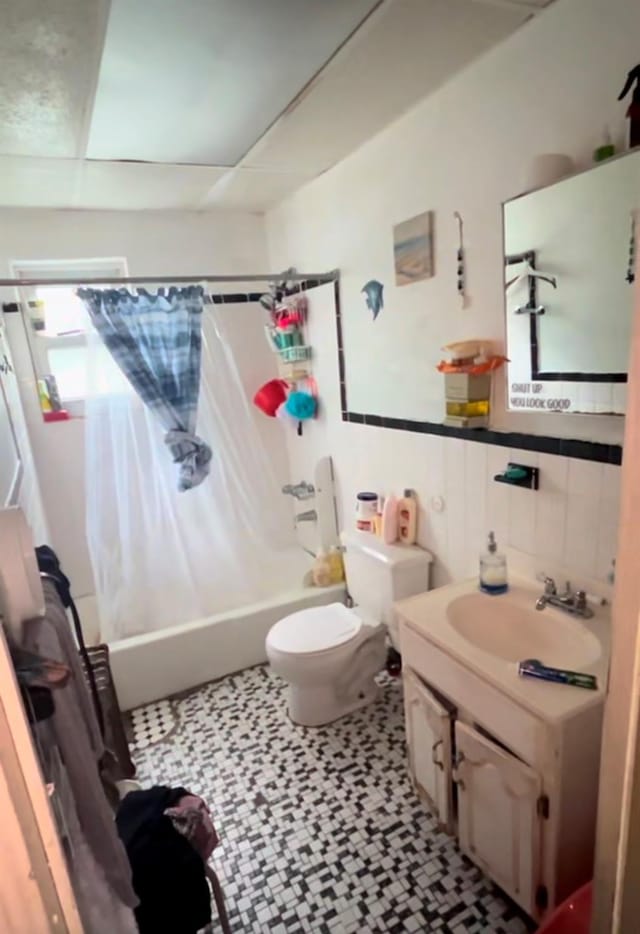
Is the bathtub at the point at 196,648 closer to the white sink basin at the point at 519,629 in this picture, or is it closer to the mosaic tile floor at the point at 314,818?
the mosaic tile floor at the point at 314,818

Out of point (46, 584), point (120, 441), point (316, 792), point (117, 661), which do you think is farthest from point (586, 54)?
point (117, 661)

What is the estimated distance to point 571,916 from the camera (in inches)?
44.5

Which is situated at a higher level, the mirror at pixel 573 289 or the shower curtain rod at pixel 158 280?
the shower curtain rod at pixel 158 280

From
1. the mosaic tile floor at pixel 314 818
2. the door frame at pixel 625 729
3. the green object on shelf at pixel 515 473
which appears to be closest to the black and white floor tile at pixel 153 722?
the mosaic tile floor at pixel 314 818

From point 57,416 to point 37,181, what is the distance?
3.80ft

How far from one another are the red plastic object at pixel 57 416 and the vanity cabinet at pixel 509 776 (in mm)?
2199

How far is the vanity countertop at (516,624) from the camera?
3.90 ft

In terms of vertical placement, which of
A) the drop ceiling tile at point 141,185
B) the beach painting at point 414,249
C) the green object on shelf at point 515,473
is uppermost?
the drop ceiling tile at point 141,185

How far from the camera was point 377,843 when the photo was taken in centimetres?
169

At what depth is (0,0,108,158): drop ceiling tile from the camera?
118 centimetres

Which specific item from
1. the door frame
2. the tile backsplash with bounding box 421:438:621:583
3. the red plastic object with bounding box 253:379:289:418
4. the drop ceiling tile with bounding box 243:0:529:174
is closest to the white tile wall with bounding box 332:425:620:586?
the tile backsplash with bounding box 421:438:621:583

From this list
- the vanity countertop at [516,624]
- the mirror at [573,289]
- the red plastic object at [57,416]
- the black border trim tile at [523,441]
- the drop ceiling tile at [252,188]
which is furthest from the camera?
the red plastic object at [57,416]

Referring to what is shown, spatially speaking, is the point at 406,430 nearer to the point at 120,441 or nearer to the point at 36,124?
the point at 120,441

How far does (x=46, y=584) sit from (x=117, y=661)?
62.1 inches
